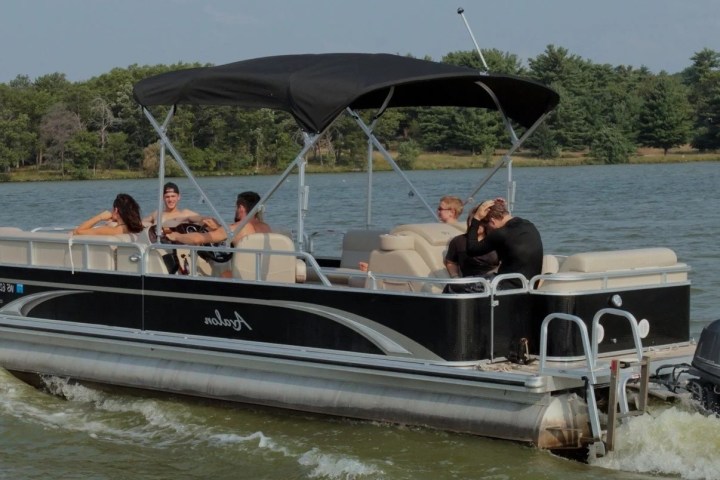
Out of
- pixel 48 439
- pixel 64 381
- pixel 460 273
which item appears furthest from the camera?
pixel 64 381

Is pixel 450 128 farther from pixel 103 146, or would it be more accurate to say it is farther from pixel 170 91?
Answer: pixel 170 91

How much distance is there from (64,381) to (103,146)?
42126mm

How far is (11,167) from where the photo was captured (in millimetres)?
56969

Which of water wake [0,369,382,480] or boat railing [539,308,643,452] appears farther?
water wake [0,369,382,480]

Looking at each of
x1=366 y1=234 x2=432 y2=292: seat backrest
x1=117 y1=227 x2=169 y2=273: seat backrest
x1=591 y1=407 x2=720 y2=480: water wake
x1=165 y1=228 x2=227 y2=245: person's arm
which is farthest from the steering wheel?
x1=591 y1=407 x2=720 y2=480: water wake

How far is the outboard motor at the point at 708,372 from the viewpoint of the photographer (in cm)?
702

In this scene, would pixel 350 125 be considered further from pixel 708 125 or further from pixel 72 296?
pixel 708 125

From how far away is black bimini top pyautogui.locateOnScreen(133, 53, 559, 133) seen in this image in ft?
25.4

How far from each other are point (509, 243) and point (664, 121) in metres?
66.0

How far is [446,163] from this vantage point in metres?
52.1

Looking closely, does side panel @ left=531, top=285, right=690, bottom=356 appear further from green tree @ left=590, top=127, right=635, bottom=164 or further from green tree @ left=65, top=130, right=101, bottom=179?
green tree @ left=590, top=127, right=635, bottom=164

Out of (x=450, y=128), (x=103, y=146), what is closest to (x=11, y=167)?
(x=103, y=146)

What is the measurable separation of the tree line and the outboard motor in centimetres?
1056

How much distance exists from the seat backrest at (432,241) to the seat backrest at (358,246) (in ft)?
3.98
